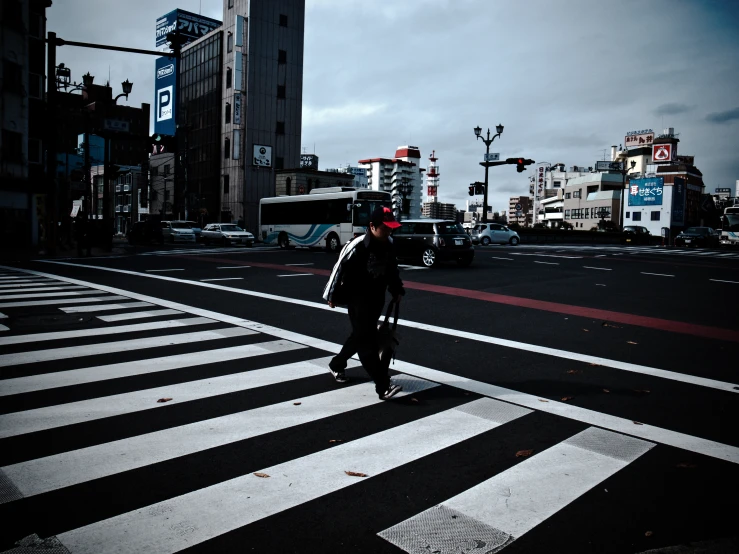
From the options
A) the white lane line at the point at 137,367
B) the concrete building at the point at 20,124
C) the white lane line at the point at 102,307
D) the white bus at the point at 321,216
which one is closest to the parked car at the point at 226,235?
the white bus at the point at 321,216

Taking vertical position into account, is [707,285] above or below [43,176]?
below

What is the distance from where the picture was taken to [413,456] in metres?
3.79

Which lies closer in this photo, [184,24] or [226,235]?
[226,235]

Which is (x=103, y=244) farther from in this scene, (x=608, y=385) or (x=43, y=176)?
(x=608, y=385)

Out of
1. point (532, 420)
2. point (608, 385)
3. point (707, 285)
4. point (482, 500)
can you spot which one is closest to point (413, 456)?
point (482, 500)

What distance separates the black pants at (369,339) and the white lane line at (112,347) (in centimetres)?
306

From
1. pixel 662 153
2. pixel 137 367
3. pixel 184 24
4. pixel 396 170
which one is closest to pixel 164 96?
pixel 184 24

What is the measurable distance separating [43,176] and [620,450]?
1470 inches

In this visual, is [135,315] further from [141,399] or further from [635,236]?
[635,236]

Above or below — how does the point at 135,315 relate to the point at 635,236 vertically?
below

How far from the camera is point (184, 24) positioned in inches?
3150

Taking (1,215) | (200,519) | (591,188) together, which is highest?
(591,188)

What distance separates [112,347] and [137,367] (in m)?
1.18

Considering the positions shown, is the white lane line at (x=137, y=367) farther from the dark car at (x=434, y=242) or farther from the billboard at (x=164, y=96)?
the billboard at (x=164, y=96)
